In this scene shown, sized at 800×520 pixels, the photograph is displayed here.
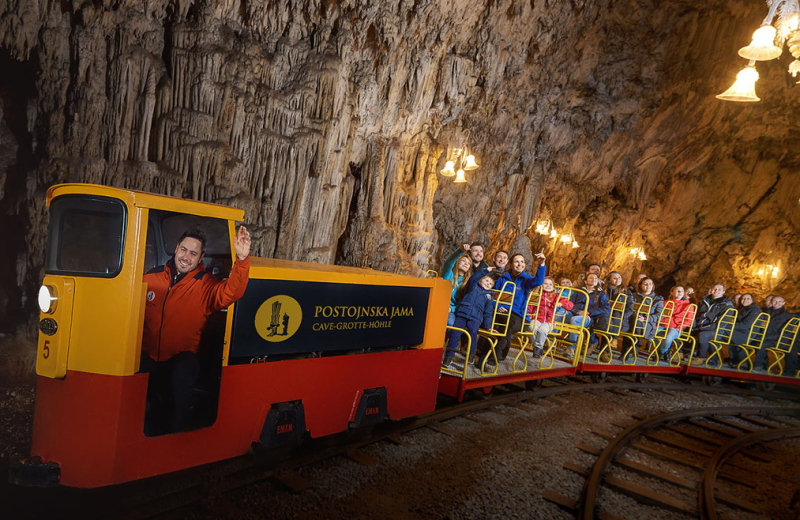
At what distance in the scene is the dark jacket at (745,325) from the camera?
10781mm

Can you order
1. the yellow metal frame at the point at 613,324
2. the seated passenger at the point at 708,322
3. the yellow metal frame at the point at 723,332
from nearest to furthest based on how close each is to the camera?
1. the yellow metal frame at the point at 613,324
2. the yellow metal frame at the point at 723,332
3. the seated passenger at the point at 708,322

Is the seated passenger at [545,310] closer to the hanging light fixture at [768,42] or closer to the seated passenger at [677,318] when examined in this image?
the hanging light fixture at [768,42]

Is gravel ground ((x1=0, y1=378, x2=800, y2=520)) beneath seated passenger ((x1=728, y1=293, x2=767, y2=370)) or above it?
beneath

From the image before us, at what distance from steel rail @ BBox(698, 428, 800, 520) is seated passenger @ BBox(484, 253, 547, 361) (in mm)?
2729

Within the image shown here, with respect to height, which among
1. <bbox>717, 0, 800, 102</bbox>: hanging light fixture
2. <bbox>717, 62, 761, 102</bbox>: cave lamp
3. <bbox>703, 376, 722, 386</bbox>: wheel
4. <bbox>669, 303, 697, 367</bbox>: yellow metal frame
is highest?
<bbox>717, 0, 800, 102</bbox>: hanging light fixture

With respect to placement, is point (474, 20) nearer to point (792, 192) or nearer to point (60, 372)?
point (60, 372)

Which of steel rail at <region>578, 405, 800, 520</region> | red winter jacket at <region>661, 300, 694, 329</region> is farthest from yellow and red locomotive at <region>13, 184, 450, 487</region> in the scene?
red winter jacket at <region>661, 300, 694, 329</region>

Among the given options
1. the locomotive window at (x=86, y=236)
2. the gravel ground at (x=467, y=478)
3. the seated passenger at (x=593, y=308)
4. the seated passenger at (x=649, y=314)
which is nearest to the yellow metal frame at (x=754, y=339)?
the seated passenger at (x=649, y=314)

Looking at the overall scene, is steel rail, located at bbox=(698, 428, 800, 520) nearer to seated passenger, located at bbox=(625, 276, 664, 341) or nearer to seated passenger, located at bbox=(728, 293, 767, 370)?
seated passenger, located at bbox=(625, 276, 664, 341)

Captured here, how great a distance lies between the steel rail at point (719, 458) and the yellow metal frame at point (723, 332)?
2964mm

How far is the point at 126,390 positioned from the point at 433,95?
31.5ft

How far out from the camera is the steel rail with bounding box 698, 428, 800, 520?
4383mm

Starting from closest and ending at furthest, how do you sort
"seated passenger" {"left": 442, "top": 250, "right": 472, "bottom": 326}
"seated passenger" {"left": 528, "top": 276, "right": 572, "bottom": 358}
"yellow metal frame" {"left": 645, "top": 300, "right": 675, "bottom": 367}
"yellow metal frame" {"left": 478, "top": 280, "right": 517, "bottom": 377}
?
1. "yellow metal frame" {"left": 478, "top": 280, "right": 517, "bottom": 377}
2. "seated passenger" {"left": 442, "top": 250, "right": 472, "bottom": 326}
3. "seated passenger" {"left": 528, "top": 276, "right": 572, "bottom": 358}
4. "yellow metal frame" {"left": 645, "top": 300, "right": 675, "bottom": 367}

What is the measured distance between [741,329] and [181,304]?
38.9 ft
